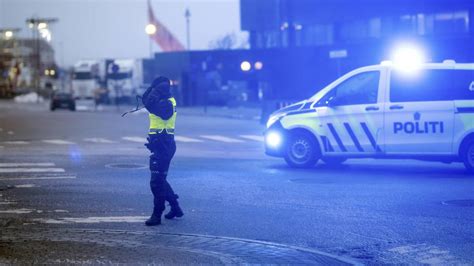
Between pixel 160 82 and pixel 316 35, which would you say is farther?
pixel 316 35

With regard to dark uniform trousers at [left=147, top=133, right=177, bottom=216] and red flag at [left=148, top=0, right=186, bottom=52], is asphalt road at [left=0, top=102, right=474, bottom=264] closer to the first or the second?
dark uniform trousers at [left=147, top=133, right=177, bottom=216]

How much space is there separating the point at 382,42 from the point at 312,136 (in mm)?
34898

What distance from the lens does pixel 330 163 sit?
56.3ft

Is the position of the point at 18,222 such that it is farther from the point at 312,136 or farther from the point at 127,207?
the point at 312,136

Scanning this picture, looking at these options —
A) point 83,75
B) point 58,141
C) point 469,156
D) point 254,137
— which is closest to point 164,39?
point 83,75

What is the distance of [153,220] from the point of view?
403 inches

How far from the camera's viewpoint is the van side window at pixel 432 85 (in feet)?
50.4

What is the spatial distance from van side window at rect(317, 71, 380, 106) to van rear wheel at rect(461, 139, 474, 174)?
1.78 m

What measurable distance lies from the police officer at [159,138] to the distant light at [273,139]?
21.6ft

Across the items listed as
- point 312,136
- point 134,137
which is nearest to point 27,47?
point 134,137

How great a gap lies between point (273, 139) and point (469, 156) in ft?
12.1

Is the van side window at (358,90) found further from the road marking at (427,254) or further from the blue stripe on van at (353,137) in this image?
the road marking at (427,254)

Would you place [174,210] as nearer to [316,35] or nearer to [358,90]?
[358,90]

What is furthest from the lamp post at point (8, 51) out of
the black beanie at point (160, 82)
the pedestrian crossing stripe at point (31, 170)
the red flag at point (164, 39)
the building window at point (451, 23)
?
the black beanie at point (160, 82)
